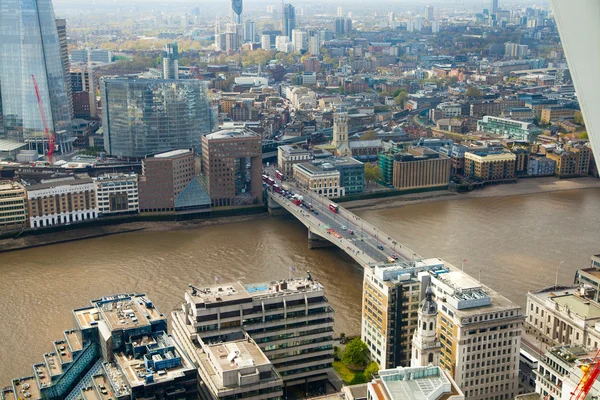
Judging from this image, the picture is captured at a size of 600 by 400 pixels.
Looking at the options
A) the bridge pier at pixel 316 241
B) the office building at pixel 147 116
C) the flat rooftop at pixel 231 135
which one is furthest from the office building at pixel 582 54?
the office building at pixel 147 116

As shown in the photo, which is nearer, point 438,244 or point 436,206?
point 438,244

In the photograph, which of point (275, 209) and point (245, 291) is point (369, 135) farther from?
point (245, 291)

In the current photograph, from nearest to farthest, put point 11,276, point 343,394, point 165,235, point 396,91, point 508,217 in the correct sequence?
point 343,394, point 11,276, point 165,235, point 508,217, point 396,91

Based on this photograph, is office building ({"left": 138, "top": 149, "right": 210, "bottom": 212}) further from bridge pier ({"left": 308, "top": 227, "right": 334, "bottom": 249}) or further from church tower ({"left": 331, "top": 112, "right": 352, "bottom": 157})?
church tower ({"left": 331, "top": 112, "right": 352, "bottom": 157})

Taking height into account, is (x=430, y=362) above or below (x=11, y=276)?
above

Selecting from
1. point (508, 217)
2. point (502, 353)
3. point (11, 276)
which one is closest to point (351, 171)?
point (508, 217)

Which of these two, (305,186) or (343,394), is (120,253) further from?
(343,394)
